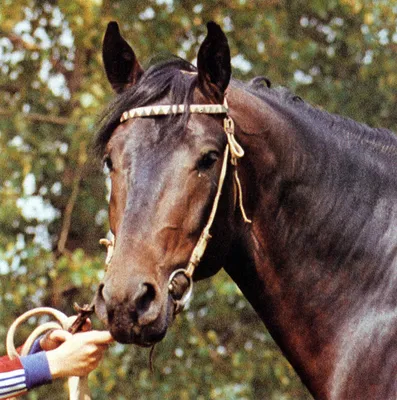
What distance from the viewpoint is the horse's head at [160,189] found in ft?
11.0

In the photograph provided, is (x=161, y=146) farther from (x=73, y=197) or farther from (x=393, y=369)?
(x=73, y=197)

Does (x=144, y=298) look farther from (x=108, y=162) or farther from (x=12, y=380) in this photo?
(x=12, y=380)

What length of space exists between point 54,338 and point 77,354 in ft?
0.75

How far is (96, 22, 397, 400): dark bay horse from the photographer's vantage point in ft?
11.5

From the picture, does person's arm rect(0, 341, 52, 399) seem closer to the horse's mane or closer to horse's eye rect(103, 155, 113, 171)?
horse's eye rect(103, 155, 113, 171)

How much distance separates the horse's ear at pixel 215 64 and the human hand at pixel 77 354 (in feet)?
3.06

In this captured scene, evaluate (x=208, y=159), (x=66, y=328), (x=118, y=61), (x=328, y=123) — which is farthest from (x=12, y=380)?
(x=328, y=123)

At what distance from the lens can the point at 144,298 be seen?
11.0ft

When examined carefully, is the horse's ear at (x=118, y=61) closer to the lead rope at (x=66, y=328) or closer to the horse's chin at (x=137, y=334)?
the lead rope at (x=66, y=328)

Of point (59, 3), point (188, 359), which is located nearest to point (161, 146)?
point (59, 3)

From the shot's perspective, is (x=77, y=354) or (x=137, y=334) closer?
(x=137, y=334)

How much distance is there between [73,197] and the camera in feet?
34.0

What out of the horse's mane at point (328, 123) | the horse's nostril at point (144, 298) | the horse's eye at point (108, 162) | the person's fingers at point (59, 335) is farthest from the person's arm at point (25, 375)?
the horse's mane at point (328, 123)

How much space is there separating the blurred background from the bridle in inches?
235
